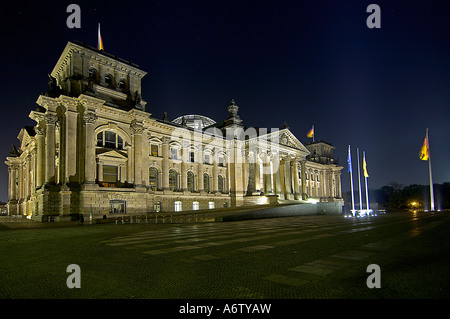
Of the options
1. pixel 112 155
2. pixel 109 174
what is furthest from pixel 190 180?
pixel 112 155

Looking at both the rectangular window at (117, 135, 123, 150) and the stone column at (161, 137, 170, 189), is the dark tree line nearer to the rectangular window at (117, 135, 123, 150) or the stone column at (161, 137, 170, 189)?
the stone column at (161, 137, 170, 189)

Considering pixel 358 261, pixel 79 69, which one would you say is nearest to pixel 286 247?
pixel 358 261

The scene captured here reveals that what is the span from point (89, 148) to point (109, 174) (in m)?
4.80

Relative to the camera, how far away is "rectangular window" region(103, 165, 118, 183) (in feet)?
130

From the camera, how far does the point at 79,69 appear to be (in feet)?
132

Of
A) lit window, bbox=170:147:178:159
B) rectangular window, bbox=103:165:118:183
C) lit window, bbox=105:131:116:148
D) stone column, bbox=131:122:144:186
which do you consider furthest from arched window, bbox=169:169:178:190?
lit window, bbox=105:131:116:148

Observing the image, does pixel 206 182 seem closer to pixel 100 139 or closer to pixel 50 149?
pixel 100 139

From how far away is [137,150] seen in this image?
41875mm

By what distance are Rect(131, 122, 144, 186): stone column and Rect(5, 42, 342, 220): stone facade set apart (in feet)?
0.47

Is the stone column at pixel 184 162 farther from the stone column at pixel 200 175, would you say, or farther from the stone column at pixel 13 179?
the stone column at pixel 13 179

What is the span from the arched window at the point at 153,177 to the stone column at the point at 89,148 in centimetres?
1076

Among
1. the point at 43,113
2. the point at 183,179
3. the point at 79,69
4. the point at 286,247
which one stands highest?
the point at 79,69
